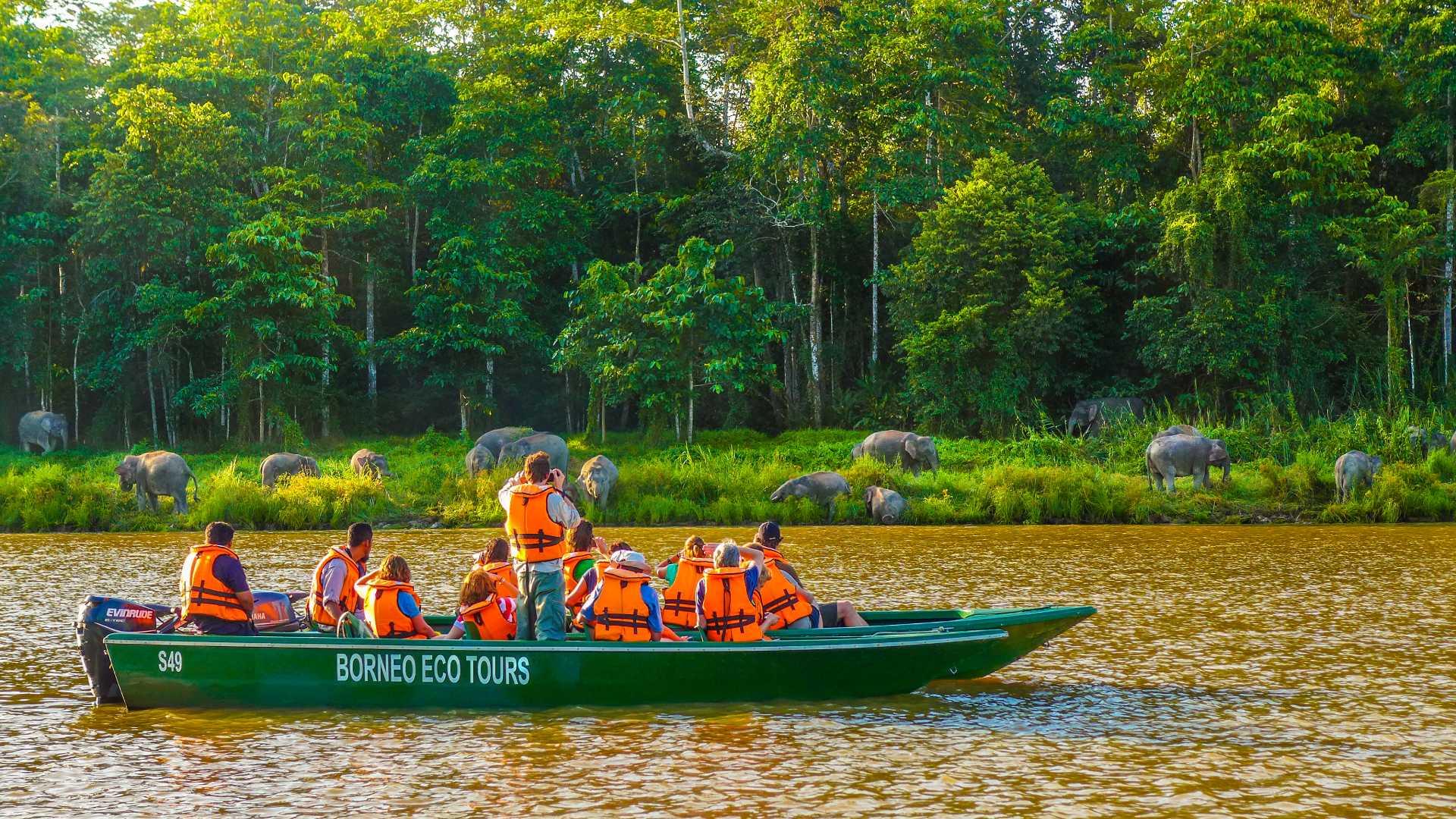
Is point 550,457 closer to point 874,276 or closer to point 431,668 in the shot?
point 874,276

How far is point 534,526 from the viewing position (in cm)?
1052

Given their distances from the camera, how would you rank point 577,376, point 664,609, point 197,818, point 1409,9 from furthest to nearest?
point 577,376, point 1409,9, point 664,609, point 197,818

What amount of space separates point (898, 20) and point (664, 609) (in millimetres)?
26798

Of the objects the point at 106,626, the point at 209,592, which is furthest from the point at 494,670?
the point at 106,626

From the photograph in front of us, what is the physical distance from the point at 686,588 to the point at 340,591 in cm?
277

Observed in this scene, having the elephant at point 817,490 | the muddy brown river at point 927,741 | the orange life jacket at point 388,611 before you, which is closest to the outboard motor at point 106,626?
the muddy brown river at point 927,741

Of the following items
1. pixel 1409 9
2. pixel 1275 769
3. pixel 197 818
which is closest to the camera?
pixel 197 818

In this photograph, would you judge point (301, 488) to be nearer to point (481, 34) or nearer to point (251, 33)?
point (251, 33)

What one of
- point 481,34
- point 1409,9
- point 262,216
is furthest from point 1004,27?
point 262,216

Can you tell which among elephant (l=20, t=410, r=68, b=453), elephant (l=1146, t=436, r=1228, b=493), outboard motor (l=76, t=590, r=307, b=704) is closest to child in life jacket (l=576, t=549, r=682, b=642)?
outboard motor (l=76, t=590, r=307, b=704)

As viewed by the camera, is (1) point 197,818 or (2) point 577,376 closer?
(1) point 197,818

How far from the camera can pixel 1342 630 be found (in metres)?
13.2

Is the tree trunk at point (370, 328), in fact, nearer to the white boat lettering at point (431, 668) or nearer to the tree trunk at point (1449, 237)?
the tree trunk at point (1449, 237)

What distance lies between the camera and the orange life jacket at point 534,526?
34.4 ft
